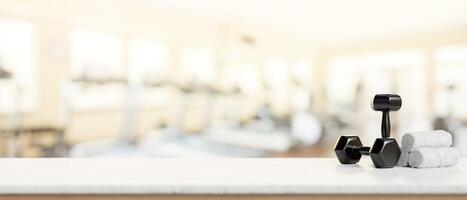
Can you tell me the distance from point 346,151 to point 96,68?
119 inches

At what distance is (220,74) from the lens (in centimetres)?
418

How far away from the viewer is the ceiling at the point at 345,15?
4.23 metres

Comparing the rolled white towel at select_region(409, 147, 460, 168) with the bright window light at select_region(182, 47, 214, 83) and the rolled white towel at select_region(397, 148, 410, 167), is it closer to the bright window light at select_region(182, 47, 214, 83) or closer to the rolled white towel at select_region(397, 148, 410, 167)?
the rolled white towel at select_region(397, 148, 410, 167)

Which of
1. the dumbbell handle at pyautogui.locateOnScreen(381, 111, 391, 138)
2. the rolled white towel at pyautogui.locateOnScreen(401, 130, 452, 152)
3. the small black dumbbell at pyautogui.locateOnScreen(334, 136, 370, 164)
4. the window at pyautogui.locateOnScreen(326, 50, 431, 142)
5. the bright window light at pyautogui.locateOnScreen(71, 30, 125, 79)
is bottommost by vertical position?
the window at pyautogui.locateOnScreen(326, 50, 431, 142)

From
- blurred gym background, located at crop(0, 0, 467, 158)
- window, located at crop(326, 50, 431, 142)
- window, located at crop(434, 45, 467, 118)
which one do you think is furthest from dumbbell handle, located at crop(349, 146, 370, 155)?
window, located at crop(434, 45, 467, 118)

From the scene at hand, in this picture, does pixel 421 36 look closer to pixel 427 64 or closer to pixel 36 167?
pixel 427 64

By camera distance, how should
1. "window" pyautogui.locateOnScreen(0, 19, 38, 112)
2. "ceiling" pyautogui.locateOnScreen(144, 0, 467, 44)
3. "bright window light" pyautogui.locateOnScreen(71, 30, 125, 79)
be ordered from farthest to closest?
"ceiling" pyautogui.locateOnScreen(144, 0, 467, 44) → "bright window light" pyautogui.locateOnScreen(71, 30, 125, 79) → "window" pyautogui.locateOnScreen(0, 19, 38, 112)

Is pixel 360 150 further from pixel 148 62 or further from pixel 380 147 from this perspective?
pixel 148 62

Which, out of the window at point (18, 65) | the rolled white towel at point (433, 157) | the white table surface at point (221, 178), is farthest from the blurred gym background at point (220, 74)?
the rolled white towel at point (433, 157)

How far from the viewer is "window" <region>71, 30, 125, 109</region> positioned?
12.3ft

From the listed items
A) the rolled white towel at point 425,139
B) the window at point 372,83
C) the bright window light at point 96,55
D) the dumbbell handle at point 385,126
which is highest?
the bright window light at point 96,55

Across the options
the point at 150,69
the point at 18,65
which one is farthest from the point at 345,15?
the point at 18,65

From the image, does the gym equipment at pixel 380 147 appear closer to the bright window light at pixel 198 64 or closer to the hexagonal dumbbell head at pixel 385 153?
the hexagonal dumbbell head at pixel 385 153

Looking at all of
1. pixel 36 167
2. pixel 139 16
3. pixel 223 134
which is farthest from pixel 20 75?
pixel 36 167
